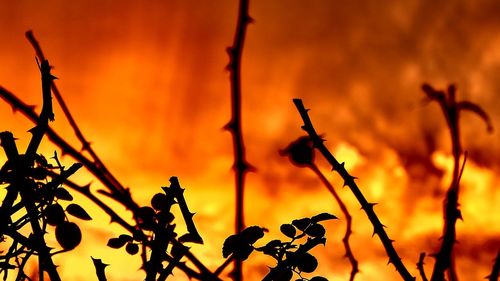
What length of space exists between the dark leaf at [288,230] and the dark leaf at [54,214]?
73 centimetres

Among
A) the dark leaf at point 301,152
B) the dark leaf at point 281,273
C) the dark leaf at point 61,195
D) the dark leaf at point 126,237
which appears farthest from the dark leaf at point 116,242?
Answer: the dark leaf at point 301,152

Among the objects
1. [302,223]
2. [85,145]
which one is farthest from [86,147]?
[302,223]

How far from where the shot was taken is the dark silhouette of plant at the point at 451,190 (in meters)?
2.00

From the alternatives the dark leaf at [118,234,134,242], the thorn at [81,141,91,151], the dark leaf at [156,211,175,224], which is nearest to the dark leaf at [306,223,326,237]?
the dark leaf at [156,211,175,224]

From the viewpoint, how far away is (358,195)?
197 cm

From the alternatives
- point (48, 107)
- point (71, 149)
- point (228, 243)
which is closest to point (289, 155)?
point (228, 243)

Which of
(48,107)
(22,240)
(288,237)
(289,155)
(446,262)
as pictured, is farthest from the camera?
(289,155)

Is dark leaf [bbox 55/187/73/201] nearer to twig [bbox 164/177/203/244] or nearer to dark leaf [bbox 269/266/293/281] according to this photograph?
twig [bbox 164/177/203/244]

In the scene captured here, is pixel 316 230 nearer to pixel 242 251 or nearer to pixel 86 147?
pixel 242 251

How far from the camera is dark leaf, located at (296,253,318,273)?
6.54 feet

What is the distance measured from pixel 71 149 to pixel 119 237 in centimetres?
35

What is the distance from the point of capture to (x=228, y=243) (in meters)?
2.03

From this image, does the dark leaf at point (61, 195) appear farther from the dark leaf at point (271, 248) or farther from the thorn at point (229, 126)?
the thorn at point (229, 126)

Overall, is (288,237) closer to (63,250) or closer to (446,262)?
(446,262)
